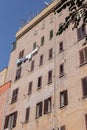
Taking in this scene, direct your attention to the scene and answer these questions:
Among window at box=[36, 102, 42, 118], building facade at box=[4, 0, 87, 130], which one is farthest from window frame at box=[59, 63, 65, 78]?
window at box=[36, 102, 42, 118]

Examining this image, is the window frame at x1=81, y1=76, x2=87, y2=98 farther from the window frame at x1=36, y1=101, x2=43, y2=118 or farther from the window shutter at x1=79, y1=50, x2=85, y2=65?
the window frame at x1=36, y1=101, x2=43, y2=118

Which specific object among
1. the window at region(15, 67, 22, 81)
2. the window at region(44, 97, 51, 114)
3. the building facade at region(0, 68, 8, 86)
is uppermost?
the building facade at region(0, 68, 8, 86)

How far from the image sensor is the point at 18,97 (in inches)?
1121

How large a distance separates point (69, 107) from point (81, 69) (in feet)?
11.7

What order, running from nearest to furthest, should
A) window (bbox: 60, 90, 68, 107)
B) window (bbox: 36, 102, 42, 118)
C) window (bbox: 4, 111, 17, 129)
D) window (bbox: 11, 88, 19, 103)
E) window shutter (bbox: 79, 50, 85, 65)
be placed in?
window (bbox: 60, 90, 68, 107) → window shutter (bbox: 79, 50, 85, 65) → window (bbox: 36, 102, 42, 118) → window (bbox: 4, 111, 17, 129) → window (bbox: 11, 88, 19, 103)

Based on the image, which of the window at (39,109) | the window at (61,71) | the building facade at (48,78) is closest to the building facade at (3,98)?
the building facade at (48,78)

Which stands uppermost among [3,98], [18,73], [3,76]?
[3,76]

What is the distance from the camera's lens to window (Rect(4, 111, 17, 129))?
26.8 meters

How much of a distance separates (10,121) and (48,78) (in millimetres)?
6268

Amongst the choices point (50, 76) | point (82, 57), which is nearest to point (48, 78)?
point (50, 76)

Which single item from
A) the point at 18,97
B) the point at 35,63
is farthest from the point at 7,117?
the point at 35,63

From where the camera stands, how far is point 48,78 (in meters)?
26.0

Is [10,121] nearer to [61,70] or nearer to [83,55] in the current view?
[61,70]

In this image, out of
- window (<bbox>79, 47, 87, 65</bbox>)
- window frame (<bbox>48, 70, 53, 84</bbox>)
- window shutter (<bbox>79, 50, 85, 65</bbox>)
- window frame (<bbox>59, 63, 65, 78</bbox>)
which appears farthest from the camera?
window frame (<bbox>48, 70, 53, 84</bbox>)
